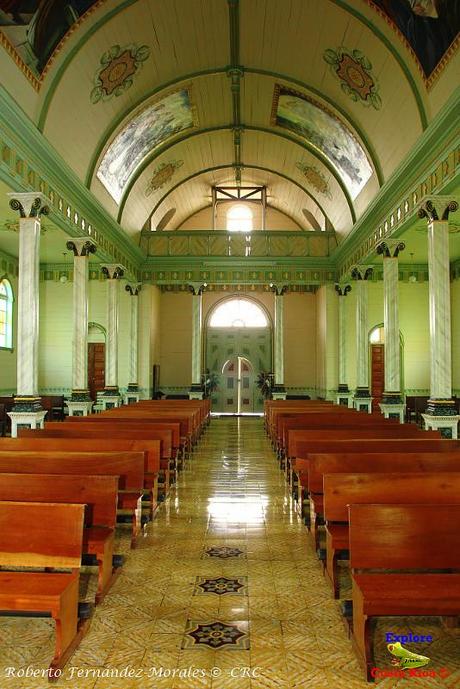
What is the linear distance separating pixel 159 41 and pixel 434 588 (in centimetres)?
1219

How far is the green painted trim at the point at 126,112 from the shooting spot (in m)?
13.3

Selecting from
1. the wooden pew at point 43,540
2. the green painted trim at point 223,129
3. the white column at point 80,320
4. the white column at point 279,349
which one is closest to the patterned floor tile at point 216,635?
the wooden pew at point 43,540

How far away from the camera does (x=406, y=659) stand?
3.18 meters

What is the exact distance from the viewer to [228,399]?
24062 millimetres

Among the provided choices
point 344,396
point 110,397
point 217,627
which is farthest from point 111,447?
point 344,396

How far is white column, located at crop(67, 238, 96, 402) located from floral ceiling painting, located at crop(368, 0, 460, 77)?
846 cm

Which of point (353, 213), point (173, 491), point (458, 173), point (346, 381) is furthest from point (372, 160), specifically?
point (173, 491)

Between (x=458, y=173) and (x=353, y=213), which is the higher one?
(x=353, y=213)

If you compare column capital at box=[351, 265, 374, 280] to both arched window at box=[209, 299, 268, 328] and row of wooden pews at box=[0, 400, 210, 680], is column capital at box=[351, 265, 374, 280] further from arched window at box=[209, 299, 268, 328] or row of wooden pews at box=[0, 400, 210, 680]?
row of wooden pews at box=[0, 400, 210, 680]

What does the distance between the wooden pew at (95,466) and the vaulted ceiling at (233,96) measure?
709 cm

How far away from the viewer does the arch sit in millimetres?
24531

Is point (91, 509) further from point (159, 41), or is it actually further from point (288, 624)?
point (159, 41)

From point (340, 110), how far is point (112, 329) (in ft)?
29.4

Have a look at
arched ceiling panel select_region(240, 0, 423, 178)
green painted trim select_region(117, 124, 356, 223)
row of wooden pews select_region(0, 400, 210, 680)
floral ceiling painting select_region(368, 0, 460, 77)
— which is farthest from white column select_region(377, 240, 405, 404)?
row of wooden pews select_region(0, 400, 210, 680)
